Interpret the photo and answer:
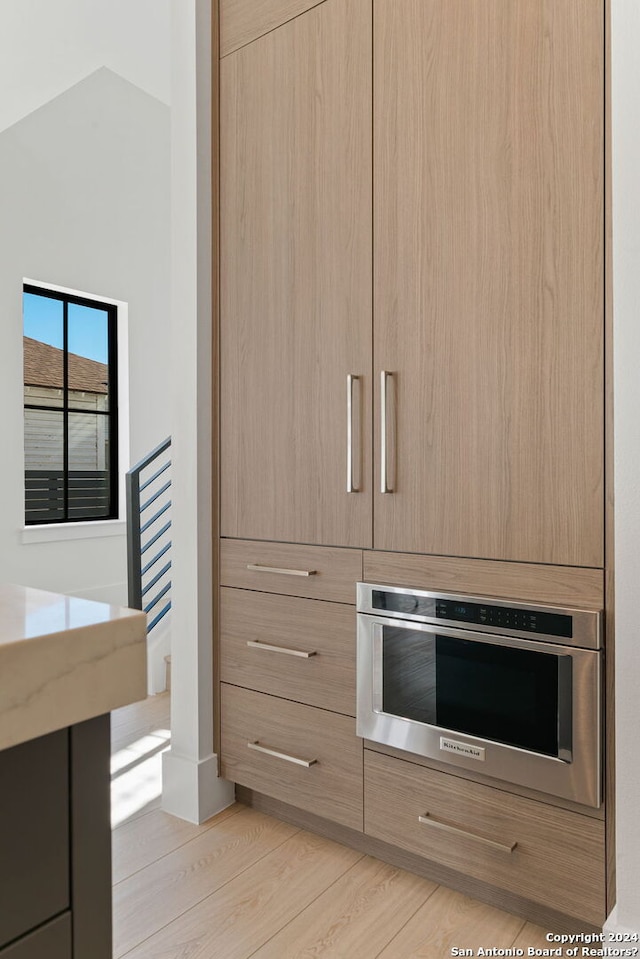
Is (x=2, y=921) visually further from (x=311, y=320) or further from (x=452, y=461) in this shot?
(x=311, y=320)

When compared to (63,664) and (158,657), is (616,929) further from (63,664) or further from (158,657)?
(158,657)

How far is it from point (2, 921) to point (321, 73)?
1993 millimetres

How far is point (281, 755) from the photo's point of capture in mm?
1945

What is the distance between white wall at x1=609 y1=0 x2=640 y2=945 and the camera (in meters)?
1.29

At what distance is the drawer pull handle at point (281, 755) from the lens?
1888 millimetres

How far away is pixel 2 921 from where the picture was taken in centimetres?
46

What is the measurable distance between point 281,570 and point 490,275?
970mm

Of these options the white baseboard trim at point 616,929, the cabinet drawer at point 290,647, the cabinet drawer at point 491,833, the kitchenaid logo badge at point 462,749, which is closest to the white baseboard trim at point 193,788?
the cabinet drawer at point 290,647

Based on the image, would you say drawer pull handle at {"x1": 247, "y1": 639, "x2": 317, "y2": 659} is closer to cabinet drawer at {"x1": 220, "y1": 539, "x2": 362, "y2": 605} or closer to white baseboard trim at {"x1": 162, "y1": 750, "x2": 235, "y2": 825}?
cabinet drawer at {"x1": 220, "y1": 539, "x2": 362, "y2": 605}

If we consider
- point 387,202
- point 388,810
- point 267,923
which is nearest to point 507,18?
point 387,202

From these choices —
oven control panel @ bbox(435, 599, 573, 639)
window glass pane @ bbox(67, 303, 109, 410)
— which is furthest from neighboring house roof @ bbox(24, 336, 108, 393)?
oven control panel @ bbox(435, 599, 573, 639)

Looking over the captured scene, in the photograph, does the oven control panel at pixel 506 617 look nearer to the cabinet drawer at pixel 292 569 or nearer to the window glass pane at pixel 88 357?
the cabinet drawer at pixel 292 569

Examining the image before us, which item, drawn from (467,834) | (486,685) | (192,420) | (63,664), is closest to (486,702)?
(486,685)

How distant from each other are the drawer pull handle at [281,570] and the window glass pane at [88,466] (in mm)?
2853
